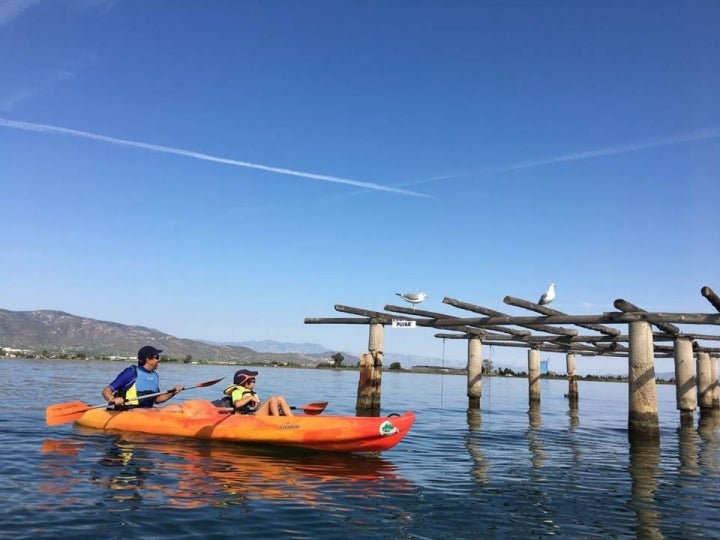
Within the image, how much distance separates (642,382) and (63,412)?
13506mm

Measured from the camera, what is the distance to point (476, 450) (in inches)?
491

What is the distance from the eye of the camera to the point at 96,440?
11.7 meters

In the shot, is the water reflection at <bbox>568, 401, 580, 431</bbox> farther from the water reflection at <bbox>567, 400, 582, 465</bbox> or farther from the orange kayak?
the orange kayak

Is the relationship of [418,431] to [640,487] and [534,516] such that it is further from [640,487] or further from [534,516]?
[534,516]

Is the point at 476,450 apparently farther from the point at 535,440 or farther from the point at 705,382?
the point at 705,382

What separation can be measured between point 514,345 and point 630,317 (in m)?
13.7

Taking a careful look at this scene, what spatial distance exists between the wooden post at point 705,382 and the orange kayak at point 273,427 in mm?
20627

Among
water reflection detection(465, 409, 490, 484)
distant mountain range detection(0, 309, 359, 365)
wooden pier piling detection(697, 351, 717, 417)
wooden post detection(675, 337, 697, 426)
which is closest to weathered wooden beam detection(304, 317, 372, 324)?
water reflection detection(465, 409, 490, 484)

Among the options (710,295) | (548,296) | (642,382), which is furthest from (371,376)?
(710,295)

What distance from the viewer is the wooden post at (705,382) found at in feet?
84.9

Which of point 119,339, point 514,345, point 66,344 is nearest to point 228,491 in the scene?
point 514,345

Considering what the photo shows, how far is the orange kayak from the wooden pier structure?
19.2 ft

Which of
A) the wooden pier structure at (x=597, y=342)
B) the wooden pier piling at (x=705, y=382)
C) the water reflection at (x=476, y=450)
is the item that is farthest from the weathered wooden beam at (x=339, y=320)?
the wooden pier piling at (x=705, y=382)

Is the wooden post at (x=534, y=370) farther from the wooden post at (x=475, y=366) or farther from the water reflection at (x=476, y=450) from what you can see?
the water reflection at (x=476, y=450)
